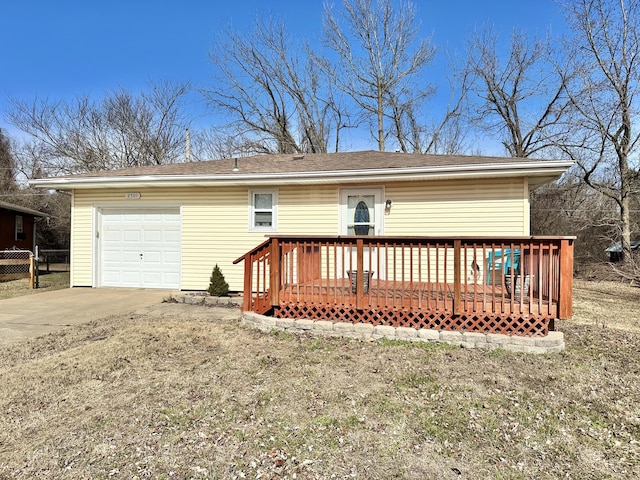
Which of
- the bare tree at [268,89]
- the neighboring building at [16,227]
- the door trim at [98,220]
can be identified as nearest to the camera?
the door trim at [98,220]

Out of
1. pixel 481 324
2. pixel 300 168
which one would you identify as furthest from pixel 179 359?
pixel 300 168

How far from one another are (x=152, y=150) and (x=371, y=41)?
14372mm

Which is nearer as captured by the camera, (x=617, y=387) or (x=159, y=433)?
(x=159, y=433)

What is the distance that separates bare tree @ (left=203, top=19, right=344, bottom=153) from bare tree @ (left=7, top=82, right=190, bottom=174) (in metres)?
4.47

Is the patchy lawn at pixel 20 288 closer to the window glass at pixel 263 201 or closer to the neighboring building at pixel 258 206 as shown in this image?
the neighboring building at pixel 258 206

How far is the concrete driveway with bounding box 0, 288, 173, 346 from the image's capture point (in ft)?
16.7

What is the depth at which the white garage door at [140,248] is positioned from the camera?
27.9 ft

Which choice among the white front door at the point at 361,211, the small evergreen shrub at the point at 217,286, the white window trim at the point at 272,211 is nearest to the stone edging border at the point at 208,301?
the small evergreen shrub at the point at 217,286

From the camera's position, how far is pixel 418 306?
457 cm

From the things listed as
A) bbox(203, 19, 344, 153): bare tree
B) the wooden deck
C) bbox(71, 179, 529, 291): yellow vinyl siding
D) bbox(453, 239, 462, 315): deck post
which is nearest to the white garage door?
bbox(71, 179, 529, 291): yellow vinyl siding

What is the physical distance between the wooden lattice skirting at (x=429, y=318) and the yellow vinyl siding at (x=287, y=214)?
2.88 meters

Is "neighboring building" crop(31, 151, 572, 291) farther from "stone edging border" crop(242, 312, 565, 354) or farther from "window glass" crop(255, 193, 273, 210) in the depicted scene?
"stone edging border" crop(242, 312, 565, 354)

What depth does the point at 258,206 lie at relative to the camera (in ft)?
26.6

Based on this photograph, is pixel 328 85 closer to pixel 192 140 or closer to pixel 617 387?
pixel 192 140
